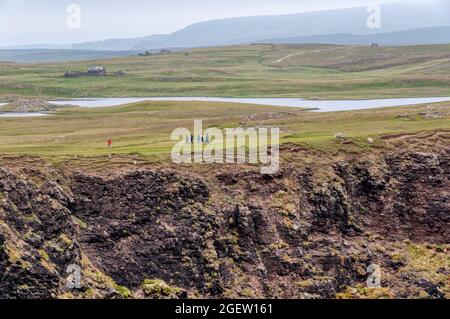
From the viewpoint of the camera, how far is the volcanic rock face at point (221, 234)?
47844mm

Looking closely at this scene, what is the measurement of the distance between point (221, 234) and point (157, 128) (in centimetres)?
3381

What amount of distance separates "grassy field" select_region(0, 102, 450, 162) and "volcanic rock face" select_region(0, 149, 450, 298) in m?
4.16

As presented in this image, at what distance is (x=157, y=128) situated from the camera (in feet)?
279

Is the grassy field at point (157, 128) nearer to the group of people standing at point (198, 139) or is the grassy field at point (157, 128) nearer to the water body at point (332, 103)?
the group of people standing at point (198, 139)

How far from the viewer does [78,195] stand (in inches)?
2076

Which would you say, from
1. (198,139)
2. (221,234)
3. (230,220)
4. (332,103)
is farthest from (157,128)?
(332,103)

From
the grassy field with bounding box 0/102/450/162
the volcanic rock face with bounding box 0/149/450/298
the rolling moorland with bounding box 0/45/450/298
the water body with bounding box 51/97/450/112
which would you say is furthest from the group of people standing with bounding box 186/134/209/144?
the water body with bounding box 51/97/450/112

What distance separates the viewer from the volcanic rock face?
47.8 m

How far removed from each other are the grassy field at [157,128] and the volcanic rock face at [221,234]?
4.16 metres

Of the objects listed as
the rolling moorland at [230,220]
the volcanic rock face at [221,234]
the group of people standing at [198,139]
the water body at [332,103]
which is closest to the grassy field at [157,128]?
the rolling moorland at [230,220]

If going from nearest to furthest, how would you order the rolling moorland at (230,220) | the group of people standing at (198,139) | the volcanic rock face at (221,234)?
the volcanic rock face at (221,234), the rolling moorland at (230,220), the group of people standing at (198,139)

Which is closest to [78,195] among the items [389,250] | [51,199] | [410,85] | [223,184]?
[51,199]

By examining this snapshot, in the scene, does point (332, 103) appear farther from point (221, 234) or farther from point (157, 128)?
point (221, 234)

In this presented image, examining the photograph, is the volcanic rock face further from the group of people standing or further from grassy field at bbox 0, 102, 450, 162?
the group of people standing
